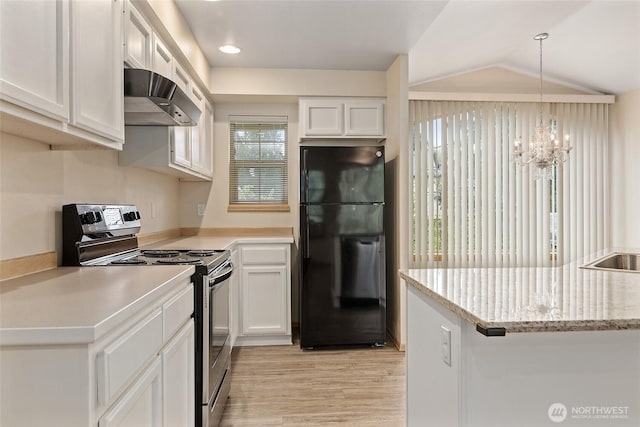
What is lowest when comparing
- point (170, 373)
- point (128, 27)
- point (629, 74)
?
point (170, 373)

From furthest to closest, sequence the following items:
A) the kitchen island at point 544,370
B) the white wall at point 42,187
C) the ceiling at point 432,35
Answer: the ceiling at point 432,35 < the white wall at point 42,187 < the kitchen island at point 544,370

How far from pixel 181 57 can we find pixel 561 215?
15.5 feet

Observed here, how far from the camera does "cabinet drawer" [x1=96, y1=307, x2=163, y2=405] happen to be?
0.87m

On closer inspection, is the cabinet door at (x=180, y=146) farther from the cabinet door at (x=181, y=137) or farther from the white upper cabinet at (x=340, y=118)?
the white upper cabinet at (x=340, y=118)

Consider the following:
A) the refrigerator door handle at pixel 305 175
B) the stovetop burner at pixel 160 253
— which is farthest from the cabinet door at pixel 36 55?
the refrigerator door handle at pixel 305 175

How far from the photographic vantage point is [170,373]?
137cm

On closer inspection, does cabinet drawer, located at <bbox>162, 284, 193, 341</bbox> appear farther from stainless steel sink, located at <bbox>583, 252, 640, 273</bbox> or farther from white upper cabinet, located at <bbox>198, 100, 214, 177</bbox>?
stainless steel sink, located at <bbox>583, 252, 640, 273</bbox>

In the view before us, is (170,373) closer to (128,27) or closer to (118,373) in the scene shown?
(118,373)

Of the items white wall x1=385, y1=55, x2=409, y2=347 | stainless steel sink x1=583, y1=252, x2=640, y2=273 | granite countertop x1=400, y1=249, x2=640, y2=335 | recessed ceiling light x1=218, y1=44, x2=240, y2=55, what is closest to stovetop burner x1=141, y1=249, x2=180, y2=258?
granite countertop x1=400, y1=249, x2=640, y2=335

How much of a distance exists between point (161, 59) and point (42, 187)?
1066 mm

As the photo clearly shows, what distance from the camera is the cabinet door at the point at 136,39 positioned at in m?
1.71

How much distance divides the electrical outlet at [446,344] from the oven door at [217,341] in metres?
1.13

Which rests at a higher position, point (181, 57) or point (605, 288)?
point (181, 57)

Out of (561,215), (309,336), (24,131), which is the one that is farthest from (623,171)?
(24,131)
